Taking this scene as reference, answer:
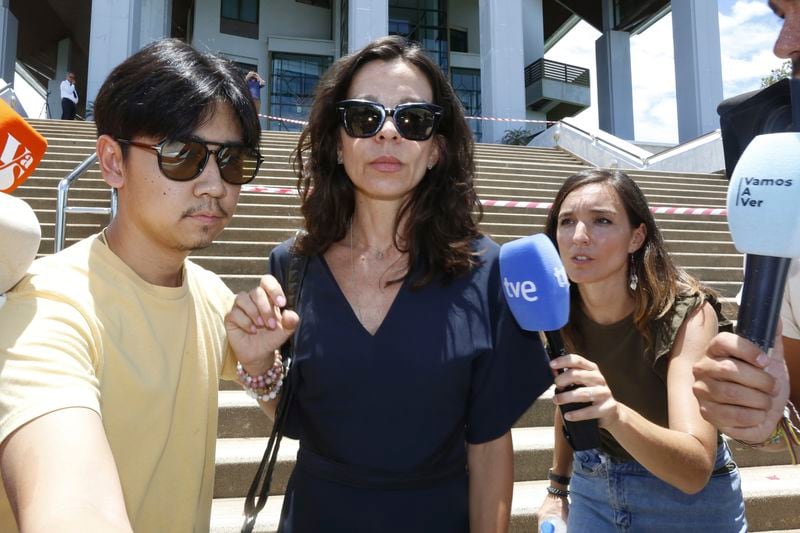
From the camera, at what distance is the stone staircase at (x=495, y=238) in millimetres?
3164

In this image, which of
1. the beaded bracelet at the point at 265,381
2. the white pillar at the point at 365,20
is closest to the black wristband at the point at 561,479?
the beaded bracelet at the point at 265,381

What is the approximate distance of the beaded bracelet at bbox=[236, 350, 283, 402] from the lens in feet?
5.49

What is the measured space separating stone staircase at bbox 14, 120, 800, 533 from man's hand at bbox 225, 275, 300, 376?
5.02ft

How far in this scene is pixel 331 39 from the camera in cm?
2466

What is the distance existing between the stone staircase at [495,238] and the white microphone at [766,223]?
1766mm

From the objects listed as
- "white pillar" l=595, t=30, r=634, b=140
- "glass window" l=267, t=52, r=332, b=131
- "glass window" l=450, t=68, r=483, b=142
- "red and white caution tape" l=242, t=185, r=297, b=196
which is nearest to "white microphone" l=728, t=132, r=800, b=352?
"red and white caution tape" l=242, t=185, r=297, b=196

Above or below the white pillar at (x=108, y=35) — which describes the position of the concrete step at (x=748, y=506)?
below

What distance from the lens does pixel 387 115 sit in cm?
179

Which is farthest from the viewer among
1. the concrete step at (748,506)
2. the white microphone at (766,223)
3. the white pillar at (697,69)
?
the white pillar at (697,69)

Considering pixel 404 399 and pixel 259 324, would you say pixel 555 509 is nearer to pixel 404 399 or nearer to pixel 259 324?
pixel 404 399

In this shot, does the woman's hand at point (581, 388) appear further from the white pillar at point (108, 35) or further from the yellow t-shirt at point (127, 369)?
the white pillar at point (108, 35)

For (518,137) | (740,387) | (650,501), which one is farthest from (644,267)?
(518,137)

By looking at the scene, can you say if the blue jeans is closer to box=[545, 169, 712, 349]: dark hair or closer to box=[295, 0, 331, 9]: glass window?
box=[545, 169, 712, 349]: dark hair

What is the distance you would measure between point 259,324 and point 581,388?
0.83 m
